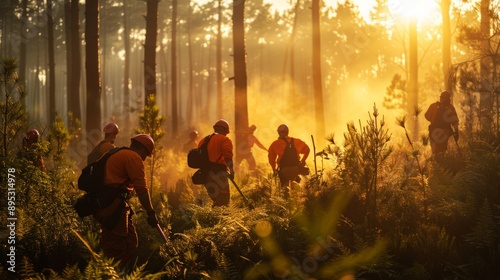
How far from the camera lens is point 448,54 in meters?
24.0

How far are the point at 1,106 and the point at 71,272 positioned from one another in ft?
15.2

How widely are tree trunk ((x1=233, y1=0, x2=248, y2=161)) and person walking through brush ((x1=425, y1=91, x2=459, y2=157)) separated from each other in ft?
16.3

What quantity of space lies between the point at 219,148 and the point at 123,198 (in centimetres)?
337

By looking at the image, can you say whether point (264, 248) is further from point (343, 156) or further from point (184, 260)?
point (343, 156)

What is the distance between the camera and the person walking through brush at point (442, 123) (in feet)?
42.3

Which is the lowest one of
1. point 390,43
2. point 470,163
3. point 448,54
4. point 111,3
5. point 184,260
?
point 184,260

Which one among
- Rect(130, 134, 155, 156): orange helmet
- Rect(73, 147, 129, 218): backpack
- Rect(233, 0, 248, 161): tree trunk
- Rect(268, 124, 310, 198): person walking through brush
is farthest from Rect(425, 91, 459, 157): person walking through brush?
Rect(73, 147, 129, 218): backpack

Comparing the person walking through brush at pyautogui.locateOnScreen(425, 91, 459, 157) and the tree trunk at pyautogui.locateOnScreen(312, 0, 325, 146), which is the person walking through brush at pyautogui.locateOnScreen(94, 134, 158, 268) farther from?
the tree trunk at pyautogui.locateOnScreen(312, 0, 325, 146)

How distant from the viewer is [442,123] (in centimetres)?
1304

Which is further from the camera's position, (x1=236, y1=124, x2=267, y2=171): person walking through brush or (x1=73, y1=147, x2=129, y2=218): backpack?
(x1=236, y1=124, x2=267, y2=171): person walking through brush

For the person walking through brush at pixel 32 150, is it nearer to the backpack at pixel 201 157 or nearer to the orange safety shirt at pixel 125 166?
the backpack at pixel 201 157

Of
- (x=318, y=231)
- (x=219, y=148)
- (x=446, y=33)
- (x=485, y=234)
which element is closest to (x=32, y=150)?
(x=219, y=148)

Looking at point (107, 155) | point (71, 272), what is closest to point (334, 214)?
point (107, 155)

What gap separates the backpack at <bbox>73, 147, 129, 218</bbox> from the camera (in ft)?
19.6
